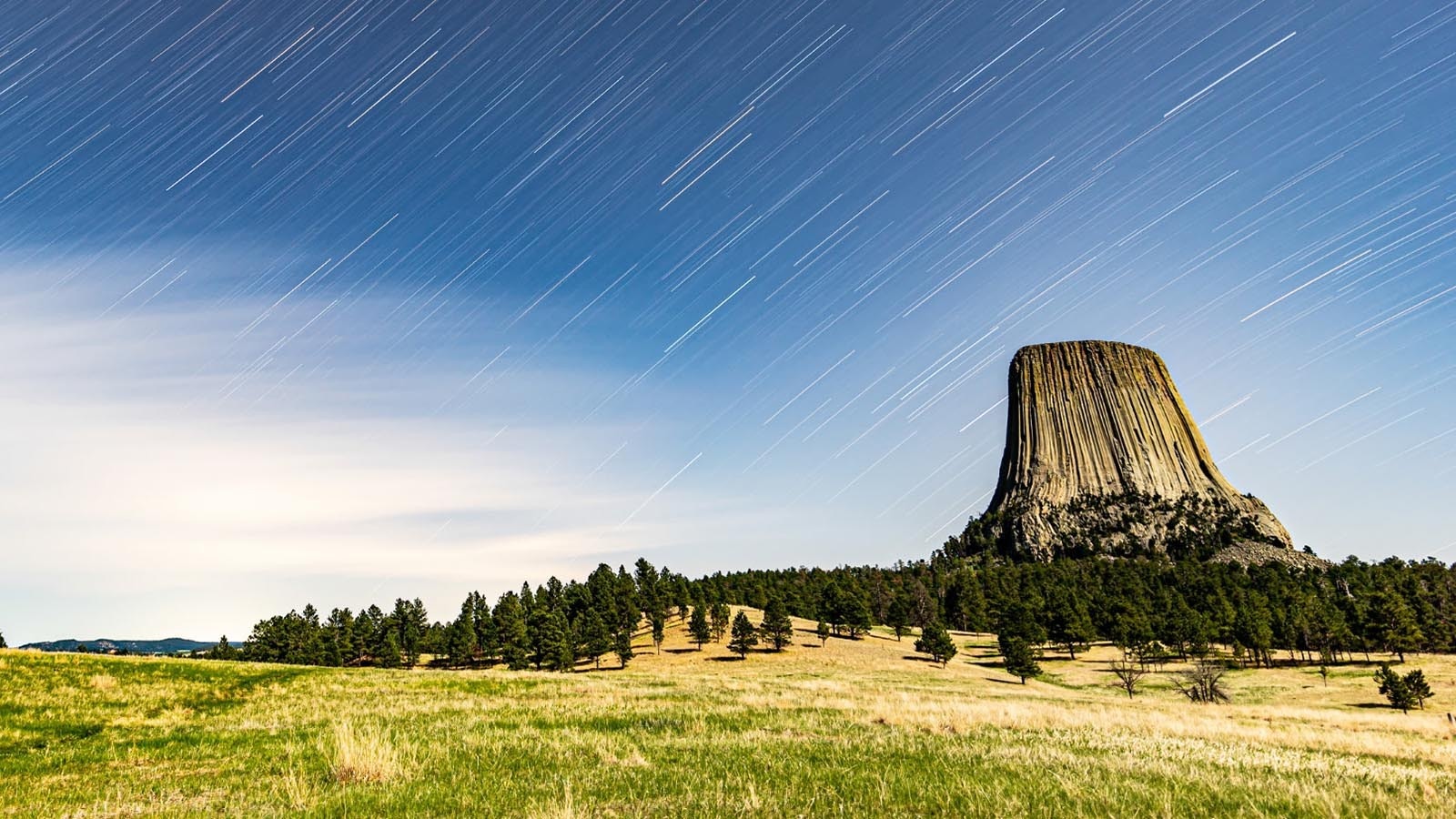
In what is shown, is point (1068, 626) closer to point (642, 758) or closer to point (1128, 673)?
point (1128, 673)

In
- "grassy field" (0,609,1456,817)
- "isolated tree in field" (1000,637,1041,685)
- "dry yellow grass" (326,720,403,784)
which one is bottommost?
"isolated tree in field" (1000,637,1041,685)

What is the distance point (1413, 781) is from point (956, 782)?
7108 millimetres

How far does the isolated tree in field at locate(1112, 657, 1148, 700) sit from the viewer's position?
215ft

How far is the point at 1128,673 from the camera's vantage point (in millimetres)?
73250

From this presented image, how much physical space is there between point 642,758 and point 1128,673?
80.3 meters

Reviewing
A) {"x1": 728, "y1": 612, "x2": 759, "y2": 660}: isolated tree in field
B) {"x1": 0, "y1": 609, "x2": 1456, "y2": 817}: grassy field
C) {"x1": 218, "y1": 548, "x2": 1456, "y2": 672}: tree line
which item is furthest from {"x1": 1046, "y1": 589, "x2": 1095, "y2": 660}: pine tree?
{"x1": 0, "y1": 609, "x2": 1456, "y2": 817}: grassy field

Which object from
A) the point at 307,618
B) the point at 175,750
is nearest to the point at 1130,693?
the point at 175,750

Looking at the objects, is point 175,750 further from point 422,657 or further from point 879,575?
point 879,575

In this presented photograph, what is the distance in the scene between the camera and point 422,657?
130 m

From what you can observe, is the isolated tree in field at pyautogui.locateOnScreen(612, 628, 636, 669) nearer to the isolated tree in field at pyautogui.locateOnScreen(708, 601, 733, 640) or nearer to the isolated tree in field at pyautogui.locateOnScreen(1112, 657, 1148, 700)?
the isolated tree in field at pyautogui.locateOnScreen(708, 601, 733, 640)

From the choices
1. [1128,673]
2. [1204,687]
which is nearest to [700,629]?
[1128,673]

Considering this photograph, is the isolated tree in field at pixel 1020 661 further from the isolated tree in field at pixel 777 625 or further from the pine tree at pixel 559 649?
the pine tree at pixel 559 649

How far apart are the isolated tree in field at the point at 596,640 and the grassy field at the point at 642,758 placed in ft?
241

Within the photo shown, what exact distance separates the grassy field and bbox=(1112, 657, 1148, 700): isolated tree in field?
4283 cm
